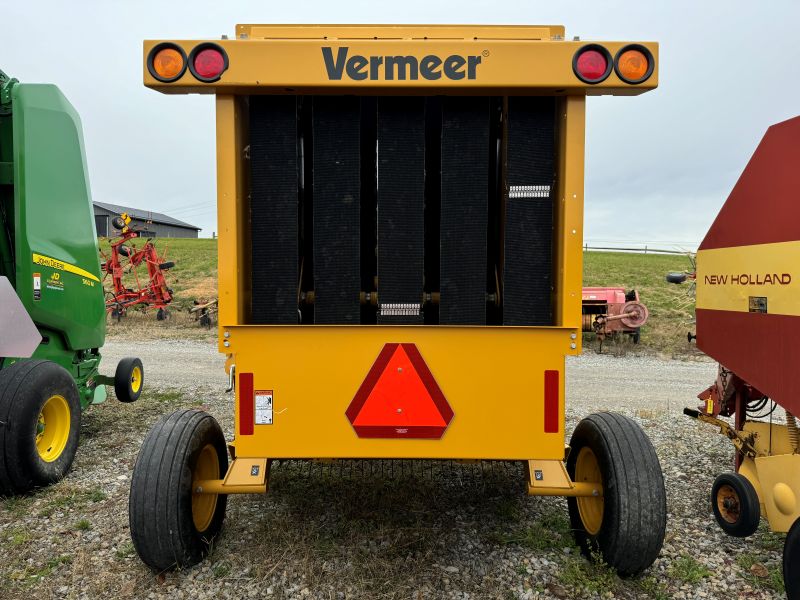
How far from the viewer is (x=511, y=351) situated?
101 inches

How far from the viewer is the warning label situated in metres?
2.58

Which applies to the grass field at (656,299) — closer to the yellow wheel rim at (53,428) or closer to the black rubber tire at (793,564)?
the black rubber tire at (793,564)

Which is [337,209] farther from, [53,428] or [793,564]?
[53,428]

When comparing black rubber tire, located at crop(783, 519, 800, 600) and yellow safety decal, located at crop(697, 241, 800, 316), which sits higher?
yellow safety decal, located at crop(697, 241, 800, 316)

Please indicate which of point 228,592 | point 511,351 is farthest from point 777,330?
point 228,592

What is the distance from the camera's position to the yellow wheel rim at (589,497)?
9.48 ft

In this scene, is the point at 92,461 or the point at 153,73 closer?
the point at 153,73

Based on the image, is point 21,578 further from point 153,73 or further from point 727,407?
point 727,407

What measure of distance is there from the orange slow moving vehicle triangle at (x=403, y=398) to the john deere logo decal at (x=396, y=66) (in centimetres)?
124

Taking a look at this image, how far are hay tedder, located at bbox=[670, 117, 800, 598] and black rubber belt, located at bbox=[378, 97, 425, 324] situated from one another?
1.93m

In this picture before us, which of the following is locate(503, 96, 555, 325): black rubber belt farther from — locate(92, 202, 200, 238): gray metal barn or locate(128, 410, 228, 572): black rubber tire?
locate(92, 202, 200, 238): gray metal barn

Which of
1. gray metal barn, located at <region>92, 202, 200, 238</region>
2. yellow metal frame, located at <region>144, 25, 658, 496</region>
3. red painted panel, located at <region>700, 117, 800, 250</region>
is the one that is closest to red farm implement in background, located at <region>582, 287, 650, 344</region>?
red painted panel, located at <region>700, 117, 800, 250</region>

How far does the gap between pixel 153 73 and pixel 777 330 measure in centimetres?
335

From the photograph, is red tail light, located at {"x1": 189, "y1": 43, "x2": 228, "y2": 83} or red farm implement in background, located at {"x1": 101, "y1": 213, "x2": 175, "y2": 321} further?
red farm implement in background, located at {"x1": 101, "y1": 213, "x2": 175, "y2": 321}
